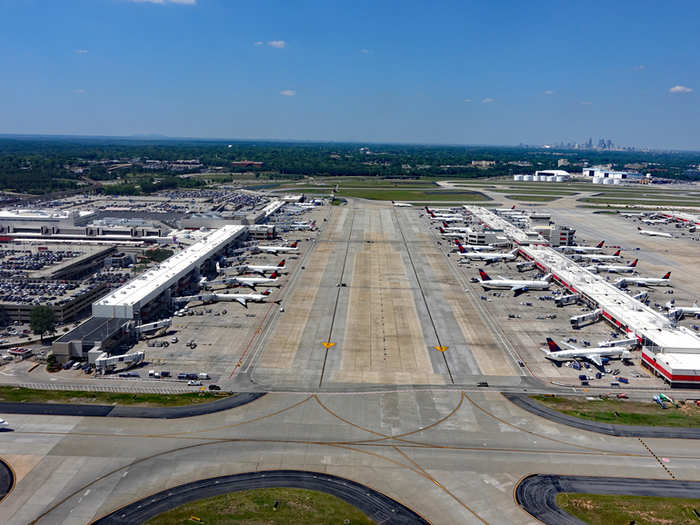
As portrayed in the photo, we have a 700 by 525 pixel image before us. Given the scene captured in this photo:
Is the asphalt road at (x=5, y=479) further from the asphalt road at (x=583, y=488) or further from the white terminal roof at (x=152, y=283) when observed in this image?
the asphalt road at (x=583, y=488)

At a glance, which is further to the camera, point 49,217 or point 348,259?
point 49,217

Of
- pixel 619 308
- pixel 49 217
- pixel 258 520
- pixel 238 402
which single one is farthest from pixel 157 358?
pixel 49 217

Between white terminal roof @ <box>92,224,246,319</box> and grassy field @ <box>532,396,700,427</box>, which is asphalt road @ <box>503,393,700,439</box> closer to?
grassy field @ <box>532,396,700,427</box>

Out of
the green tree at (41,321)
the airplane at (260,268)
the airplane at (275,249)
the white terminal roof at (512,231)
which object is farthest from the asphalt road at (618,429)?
the white terminal roof at (512,231)

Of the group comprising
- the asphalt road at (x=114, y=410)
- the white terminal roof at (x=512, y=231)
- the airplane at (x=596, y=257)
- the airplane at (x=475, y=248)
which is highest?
the white terminal roof at (x=512, y=231)

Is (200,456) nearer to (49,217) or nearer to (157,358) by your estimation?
(157,358)

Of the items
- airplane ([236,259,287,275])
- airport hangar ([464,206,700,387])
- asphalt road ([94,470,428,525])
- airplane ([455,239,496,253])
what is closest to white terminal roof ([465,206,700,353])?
airport hangar ([464,206,700,387])
